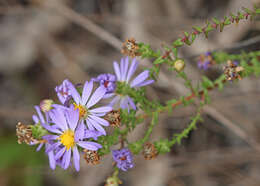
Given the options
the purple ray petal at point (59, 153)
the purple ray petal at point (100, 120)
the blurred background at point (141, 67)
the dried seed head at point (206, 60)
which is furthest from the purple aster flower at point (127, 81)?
the blurred background at point (141, 67)

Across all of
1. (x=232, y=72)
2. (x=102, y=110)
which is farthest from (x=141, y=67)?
(x=102, y=110)

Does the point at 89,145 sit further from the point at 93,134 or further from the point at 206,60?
the point at 206,60

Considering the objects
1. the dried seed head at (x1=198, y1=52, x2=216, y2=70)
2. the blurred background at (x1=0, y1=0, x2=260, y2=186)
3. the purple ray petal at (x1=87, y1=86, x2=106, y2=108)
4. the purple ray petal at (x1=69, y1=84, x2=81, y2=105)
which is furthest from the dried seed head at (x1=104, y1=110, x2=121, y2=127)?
the blurred background at (x1=0, y1=0, x2=260, y2=186)

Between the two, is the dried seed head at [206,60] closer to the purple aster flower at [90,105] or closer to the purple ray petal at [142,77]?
the purple ray petal at [142,77]

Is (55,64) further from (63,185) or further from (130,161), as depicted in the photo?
(130,161)

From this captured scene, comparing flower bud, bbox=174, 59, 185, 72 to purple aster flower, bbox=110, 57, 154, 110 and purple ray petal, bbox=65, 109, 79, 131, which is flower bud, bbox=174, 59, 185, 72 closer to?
purple aster flower, bbox=110, 57, 154, 110
